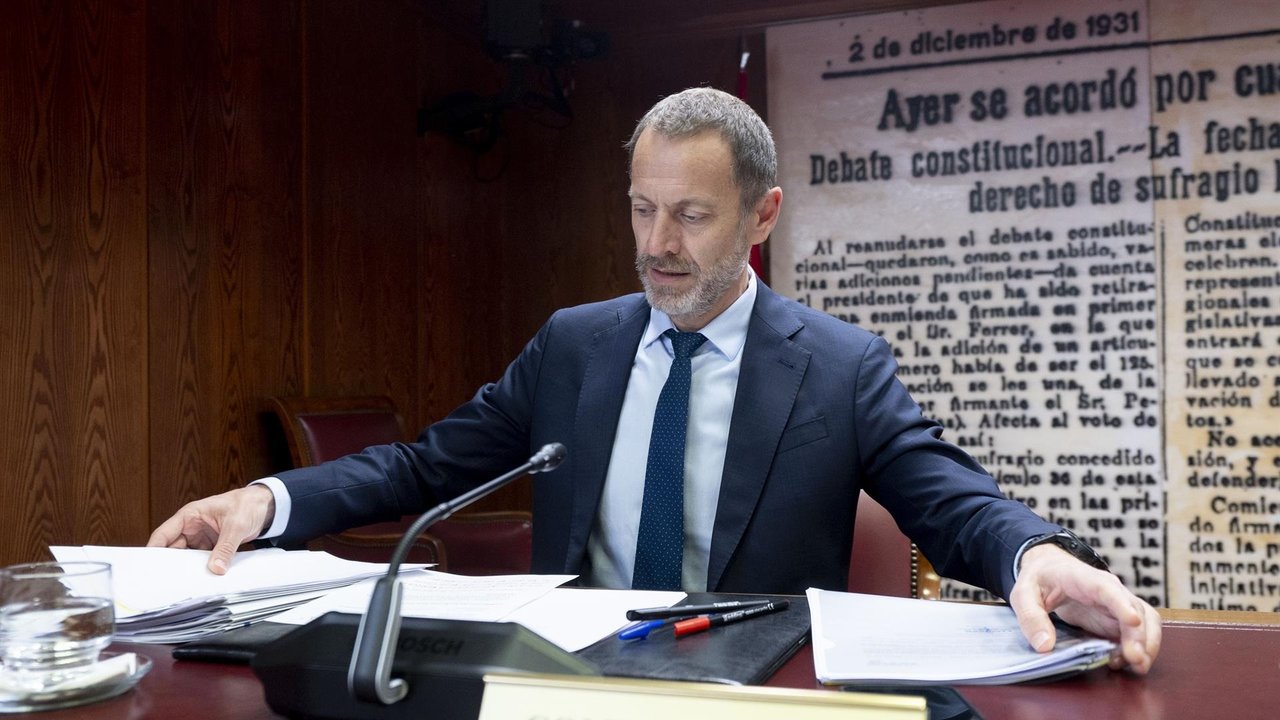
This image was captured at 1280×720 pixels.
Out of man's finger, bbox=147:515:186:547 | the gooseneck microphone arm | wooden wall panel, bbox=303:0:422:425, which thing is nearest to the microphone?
the gooseneck microphone arm

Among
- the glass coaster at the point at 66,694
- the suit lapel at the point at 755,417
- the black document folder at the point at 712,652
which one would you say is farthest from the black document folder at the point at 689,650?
the suit lapel at the point at 755,417

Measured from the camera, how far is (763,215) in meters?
1.80

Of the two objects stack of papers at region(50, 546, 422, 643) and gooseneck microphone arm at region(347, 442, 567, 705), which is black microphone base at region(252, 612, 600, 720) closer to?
gooseneck microphone arm at region(347, 442, 567, 705)

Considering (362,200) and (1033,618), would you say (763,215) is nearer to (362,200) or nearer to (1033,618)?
(1033,618)

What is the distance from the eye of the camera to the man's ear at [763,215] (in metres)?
1.76

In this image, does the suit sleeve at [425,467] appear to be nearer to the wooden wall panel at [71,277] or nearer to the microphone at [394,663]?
the microphone at [394,663]

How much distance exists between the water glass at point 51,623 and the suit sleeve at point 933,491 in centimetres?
93

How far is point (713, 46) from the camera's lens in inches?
178

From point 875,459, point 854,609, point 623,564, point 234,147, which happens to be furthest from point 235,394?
point 854,609

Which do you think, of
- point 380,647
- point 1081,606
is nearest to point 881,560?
point 1081,606

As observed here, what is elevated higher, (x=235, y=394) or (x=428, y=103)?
(x=428, y=103)

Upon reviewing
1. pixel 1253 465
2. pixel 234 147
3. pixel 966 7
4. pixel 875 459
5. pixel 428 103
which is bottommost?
pixel 1253 465

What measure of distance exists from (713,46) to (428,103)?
49.9 inches

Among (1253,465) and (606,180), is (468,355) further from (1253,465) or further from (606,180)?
(1253,465)
